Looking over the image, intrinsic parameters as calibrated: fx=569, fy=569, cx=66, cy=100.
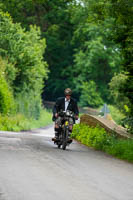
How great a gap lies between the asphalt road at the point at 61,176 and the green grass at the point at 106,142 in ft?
2.77

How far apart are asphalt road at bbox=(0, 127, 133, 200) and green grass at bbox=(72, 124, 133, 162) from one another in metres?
0.85

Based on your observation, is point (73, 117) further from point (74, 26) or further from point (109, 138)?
point (74, 26)

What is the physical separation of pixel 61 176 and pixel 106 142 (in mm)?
7662

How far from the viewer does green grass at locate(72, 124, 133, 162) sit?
15855 millimetres

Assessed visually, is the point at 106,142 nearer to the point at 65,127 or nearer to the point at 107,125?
the point at 65,127

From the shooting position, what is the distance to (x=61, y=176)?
10.6 meters

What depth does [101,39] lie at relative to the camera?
2879 inches

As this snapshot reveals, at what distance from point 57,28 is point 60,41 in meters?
3.24

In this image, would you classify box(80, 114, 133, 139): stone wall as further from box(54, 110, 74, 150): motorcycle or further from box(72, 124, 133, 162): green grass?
box(54, 110, 74, 150): motorcycle

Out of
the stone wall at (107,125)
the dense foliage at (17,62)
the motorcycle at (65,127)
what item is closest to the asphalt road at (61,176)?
the motorcycle at (65,127)

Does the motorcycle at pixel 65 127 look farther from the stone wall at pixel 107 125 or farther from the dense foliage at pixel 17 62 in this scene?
the dense foliage at pixel 17 62

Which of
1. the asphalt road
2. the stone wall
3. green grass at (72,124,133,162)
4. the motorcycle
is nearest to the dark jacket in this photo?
the motorcycle

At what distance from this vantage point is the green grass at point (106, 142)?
15855 mm

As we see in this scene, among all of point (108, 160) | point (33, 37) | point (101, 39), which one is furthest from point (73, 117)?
point (101, 39)
